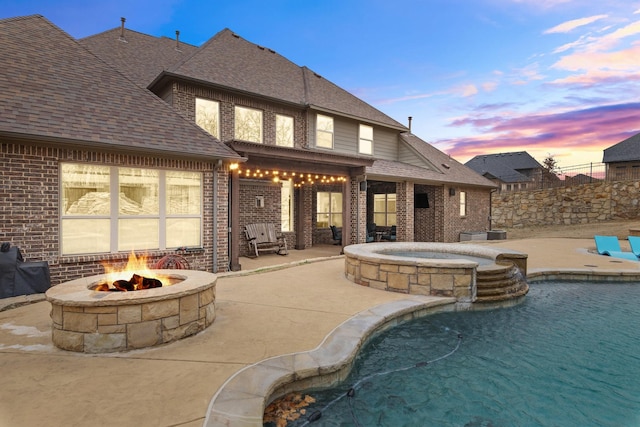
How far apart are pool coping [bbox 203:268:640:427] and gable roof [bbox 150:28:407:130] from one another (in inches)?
352

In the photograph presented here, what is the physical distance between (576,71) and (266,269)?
1584 cm

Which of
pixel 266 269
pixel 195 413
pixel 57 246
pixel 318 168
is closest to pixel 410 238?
pixel 318 168

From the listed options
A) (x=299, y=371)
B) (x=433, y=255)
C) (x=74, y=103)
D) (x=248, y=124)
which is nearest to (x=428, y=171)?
(x=433, y=255)

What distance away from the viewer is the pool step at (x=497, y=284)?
6.27 metres

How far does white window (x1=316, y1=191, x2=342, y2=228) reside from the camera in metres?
15.6

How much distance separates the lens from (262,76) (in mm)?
12578

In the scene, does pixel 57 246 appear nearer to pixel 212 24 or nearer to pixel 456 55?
pixel 456 55

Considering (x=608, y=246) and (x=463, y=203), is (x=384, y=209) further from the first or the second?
(x=608, y=246)

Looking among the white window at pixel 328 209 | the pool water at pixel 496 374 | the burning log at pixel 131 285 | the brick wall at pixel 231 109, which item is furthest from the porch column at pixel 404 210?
the burning log at pixel 131 285

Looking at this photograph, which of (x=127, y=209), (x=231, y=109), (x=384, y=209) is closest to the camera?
(x=127, y=209)

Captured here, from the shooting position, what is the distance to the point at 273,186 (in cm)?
1309

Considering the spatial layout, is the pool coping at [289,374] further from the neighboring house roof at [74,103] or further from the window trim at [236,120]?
the window trim at [236,120]

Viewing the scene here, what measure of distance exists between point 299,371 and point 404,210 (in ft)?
42.9

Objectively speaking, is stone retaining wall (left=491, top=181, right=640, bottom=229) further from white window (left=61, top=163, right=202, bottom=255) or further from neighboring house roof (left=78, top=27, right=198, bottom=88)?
white window (left=61, top=163, right=202, bottom=255)
